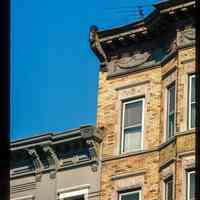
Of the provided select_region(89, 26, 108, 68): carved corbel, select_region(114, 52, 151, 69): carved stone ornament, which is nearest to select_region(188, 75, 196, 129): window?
select_region(114, 52, 151, 69): carved stone ornament

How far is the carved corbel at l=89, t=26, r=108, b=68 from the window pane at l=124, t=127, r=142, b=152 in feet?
11.8

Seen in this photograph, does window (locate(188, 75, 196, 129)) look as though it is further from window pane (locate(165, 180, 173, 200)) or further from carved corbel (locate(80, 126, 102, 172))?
carved corbel (locate(80, 126, 102, 172))

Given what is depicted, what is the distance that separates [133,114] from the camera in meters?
31.4

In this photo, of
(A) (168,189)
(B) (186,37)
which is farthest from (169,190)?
(B) (186,37)

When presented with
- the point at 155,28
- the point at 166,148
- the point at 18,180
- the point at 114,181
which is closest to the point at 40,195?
the point at 18,180

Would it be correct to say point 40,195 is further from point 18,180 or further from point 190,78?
point 190,78

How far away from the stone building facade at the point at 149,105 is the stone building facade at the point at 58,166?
52cm

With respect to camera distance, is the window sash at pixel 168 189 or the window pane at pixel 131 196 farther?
the window pane at pixel 131 196

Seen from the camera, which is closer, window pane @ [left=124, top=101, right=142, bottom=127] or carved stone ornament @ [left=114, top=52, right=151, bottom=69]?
window pane @ [left=124, top=101, right=142, bottom=127]

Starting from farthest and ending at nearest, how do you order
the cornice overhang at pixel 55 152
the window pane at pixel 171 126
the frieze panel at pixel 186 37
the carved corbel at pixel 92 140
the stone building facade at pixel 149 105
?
the cornice overhang at pixel 55 152, the carved corbel at pixel 92 140, the frieze panel at pixel 186 37, the window pane at pixel 171 126, the stone building facade at pixel 149 105

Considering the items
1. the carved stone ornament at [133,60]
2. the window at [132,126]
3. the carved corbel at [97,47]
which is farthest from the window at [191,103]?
the carved corbel at [97,47]

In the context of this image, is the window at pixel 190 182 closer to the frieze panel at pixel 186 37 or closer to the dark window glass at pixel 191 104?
the dark window glass at pixel 191 104

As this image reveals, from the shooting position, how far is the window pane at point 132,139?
101ft

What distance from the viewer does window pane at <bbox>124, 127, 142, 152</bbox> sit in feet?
101
